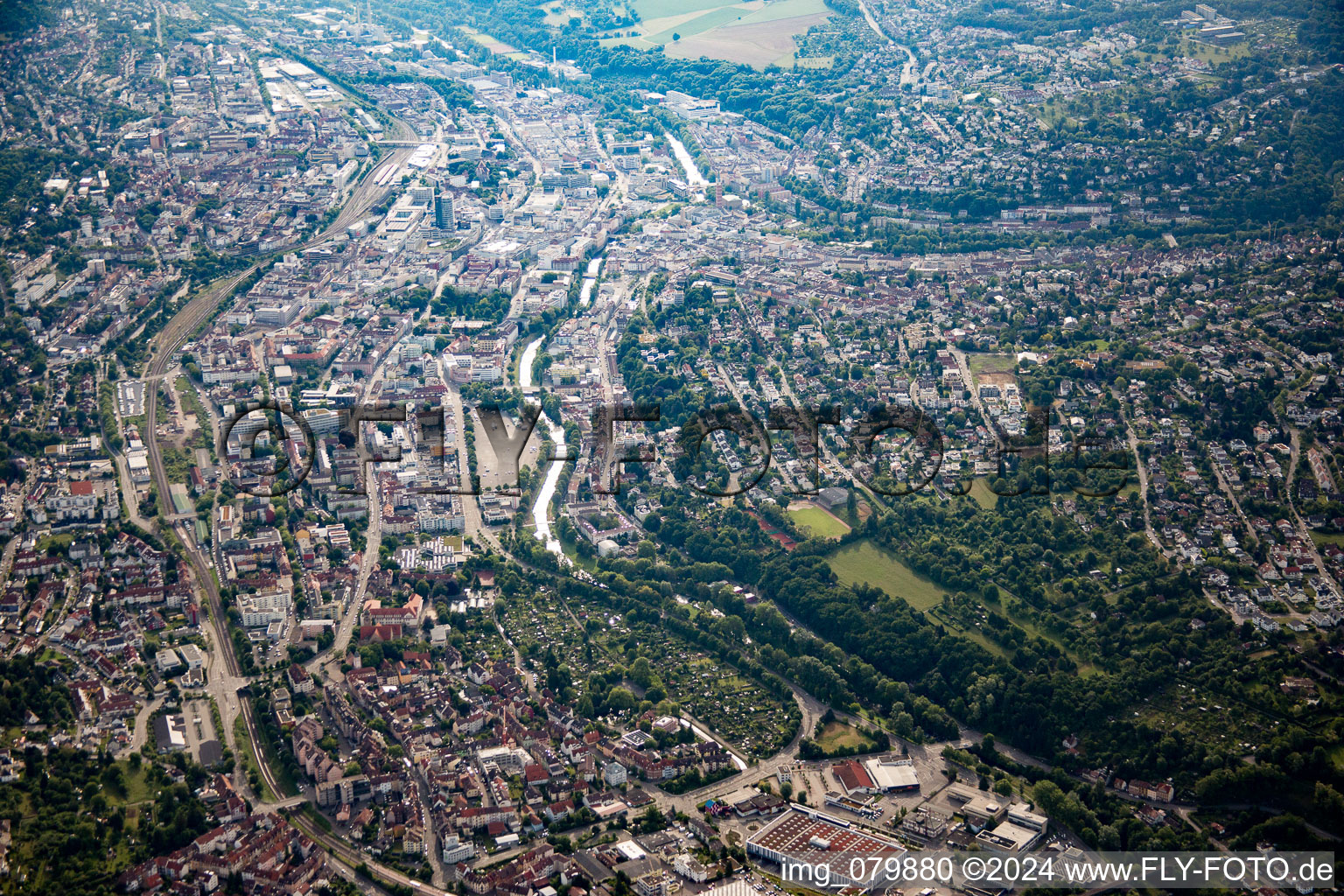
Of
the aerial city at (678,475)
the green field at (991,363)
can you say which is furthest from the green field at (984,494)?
the green field at (991,363)

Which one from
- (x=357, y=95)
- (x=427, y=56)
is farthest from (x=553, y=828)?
(x=427, y=56)

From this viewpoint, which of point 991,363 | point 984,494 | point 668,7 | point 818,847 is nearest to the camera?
point 818,847

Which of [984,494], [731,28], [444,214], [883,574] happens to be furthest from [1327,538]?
[731,28]

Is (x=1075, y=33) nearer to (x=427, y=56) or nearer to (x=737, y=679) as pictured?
(x=427, y=56)

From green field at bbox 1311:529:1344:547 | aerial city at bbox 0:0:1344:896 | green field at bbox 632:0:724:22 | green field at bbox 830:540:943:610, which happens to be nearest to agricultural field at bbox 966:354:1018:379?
aerial city at bbox 0:0:1344:896

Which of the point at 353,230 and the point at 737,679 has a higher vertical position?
the point at 353,230

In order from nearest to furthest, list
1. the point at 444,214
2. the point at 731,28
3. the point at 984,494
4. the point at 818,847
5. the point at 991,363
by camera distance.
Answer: the point at 818,847, the point at 984,494, the point at 991,363, the point at 444,214, the point at 731,28

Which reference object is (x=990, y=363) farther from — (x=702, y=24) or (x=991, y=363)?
(x=702, y=24)
